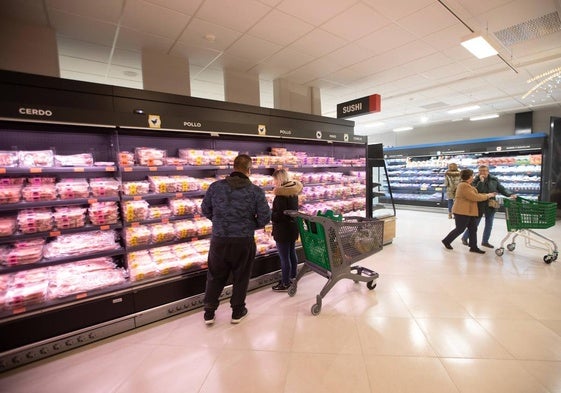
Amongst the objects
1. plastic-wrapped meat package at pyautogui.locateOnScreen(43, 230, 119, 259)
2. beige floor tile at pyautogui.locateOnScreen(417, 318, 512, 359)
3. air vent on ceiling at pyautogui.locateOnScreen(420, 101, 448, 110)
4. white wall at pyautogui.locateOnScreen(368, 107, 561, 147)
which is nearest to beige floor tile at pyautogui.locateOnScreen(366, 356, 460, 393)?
beige floor tile at pyautogui.locateOnScreen(417, 318, 512, 359)

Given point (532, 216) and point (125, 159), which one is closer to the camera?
point (125, 159)

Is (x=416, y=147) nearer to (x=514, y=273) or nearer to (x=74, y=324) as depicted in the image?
(x=514, y=273)

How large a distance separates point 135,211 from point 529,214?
641cm

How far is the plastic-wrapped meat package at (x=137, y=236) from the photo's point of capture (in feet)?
10.3

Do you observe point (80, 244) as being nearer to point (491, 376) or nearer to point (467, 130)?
point (491, 376)

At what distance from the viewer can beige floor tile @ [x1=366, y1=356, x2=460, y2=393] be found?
208 centimetres

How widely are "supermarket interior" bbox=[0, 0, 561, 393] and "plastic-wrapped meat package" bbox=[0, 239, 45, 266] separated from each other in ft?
0.06

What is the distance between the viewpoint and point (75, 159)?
2.91m

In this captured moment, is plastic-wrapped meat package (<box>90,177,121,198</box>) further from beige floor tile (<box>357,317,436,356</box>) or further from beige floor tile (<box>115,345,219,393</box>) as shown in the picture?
beige floor tile (<box>357,317,436,356</box>)

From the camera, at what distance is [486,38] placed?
3723 millimetres

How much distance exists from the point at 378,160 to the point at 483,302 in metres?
3.60

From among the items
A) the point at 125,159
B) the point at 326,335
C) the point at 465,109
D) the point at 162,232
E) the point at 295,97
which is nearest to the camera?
the point at 326,335

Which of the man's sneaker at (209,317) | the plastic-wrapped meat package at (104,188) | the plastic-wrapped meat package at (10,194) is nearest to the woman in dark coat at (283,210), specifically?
the man's sneaker at (209,317)

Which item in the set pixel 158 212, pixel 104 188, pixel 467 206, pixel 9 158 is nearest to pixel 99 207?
pixel 104 188
